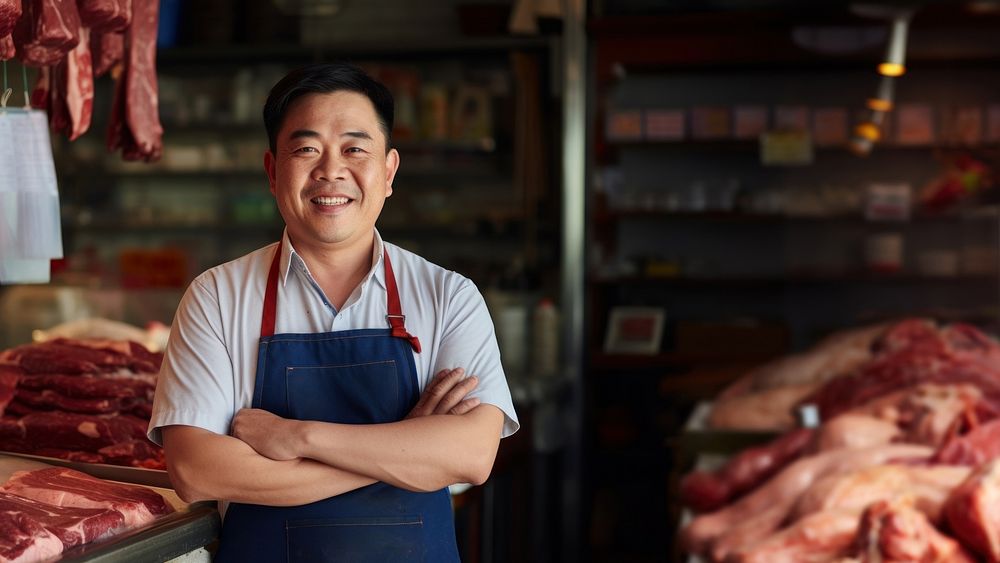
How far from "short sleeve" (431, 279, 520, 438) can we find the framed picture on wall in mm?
4264

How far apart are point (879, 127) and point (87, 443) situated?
466 cm

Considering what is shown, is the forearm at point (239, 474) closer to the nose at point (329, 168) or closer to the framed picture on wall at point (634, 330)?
the nose at point (329, 168)

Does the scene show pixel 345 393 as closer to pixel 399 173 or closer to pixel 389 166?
pixel 389 166

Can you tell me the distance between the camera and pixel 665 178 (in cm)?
632

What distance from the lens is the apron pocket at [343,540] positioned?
1.85 m

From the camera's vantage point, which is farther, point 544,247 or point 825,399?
point 544,247

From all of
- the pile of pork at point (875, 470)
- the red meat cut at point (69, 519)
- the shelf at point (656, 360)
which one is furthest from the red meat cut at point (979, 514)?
the shelf at point (656, 360)

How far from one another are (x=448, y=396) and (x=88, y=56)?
53.5 inches

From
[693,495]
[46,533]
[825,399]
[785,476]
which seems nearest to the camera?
[46,533]

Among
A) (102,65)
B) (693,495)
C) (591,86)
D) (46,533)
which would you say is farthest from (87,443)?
(591,86)

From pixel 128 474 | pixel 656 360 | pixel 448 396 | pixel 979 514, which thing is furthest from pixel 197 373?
pixel 656 360

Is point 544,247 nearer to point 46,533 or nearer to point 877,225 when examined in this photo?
point 877,225

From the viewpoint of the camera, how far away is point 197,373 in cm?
184

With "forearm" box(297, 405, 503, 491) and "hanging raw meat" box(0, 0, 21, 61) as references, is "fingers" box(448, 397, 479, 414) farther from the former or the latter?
"hanging raw meat" box(0, 0, 21, 61)
